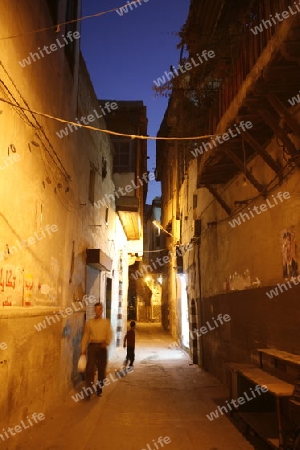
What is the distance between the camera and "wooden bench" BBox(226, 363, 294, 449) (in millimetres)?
4883

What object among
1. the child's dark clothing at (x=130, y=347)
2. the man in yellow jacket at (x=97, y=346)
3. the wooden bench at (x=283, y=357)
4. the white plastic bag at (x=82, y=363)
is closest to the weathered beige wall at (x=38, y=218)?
the white plastic bag at (x=82, y=363)

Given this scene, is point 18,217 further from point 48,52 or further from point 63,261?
point 48,52

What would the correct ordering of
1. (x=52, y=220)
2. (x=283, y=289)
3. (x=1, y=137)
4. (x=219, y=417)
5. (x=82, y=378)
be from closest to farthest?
(x=1, y=137) < (x=283, y=289) < (x=219, y=417) < (x=52, y=220) < (x=82, y=378)

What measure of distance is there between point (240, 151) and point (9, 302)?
5.79m

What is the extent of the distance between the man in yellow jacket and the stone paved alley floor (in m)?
0.47

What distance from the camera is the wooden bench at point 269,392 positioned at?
4.88 meters

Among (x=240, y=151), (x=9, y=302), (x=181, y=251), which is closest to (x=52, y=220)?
(x=9, y=302)

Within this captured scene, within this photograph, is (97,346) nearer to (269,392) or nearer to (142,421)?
(142,421)

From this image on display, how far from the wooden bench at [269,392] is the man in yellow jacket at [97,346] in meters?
2.90

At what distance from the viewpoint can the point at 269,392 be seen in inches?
212

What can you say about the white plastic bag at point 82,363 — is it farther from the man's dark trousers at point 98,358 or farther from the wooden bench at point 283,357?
the wooden bench at point 283,357

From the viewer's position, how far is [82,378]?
1012 cm

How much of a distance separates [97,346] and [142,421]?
214cm

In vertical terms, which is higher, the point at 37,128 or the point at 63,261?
the point at 37,128
